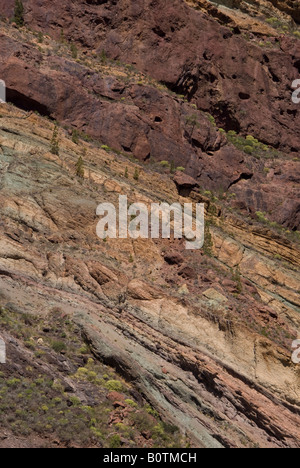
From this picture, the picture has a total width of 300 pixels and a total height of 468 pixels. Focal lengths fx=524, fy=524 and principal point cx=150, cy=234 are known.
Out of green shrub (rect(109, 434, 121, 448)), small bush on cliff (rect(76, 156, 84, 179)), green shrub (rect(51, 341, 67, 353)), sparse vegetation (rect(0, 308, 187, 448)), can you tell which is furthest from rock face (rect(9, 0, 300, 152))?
green shrub (rect(109, 434, 121, 448))

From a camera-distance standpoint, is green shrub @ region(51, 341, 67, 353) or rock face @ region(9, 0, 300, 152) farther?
rock face @ region(9, 0, 300, 152)

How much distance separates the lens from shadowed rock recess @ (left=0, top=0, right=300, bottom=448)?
15820 mm

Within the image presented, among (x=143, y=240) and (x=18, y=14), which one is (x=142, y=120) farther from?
(x=18, y=14)

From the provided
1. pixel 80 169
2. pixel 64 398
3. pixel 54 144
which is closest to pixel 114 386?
pixel 64 398

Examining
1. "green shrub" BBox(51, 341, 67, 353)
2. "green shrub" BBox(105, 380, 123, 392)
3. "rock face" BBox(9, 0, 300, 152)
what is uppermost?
"rock face" BBox(9, 0, 300, 152)

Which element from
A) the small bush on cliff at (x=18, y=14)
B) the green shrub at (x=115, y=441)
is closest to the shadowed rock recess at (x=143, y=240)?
the green shrub at (x=115, y=441)

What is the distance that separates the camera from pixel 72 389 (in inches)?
596

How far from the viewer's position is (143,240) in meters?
22.2

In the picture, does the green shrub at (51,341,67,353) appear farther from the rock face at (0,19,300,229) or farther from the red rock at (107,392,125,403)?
the rock face at (0,19,300,229)

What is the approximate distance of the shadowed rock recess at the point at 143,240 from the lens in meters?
15.8

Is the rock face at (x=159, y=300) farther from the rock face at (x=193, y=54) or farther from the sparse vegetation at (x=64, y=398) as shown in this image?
the rock face at (x=193, y=54)

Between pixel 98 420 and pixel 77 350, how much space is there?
3.18 m
